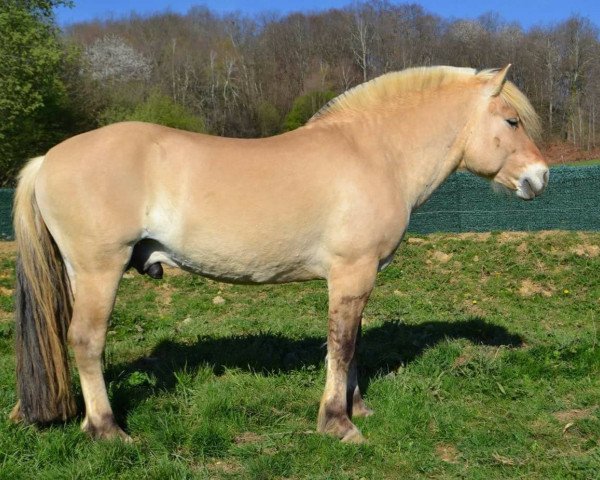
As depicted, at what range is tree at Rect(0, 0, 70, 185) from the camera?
2336 cm

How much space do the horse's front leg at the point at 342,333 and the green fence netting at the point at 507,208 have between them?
39.8 feet

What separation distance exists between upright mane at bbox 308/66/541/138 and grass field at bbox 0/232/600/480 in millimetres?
2143

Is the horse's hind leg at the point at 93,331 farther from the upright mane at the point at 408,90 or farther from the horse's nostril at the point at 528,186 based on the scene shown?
the horse's nostril at the point at 528,186

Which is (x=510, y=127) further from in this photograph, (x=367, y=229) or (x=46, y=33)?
(x=46, y=33)

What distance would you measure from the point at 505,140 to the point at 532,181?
1.24 ft

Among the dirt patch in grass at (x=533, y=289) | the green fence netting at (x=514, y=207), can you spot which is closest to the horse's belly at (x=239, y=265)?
the dirt patch in grass at (x=533, y=289)

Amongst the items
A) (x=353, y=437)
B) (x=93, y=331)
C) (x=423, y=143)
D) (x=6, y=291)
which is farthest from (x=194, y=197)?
(x=6, y=291)

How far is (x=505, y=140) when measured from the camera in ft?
14.8

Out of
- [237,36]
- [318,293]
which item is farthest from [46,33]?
[237,36]

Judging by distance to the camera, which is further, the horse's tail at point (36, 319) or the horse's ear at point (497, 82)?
the horse's ear at point (497, 82)

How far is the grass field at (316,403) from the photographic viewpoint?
11.8ft

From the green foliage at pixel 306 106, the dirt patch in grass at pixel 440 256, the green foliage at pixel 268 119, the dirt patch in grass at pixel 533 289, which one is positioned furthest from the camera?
the green foliage at pixel 268 119

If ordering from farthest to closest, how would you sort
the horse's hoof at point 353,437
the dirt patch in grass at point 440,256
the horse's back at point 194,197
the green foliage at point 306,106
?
the green foliage at point 306,106, the dirt patch in grass at point 440,256, the horse's hoof at point 353,437, the horse's back at point 194,197

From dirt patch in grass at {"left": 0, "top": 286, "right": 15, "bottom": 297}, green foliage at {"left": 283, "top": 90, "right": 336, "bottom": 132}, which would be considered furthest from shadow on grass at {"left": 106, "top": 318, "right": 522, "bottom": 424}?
green foliage at {"left": 283, "top": 90, "right": 336, "bottom": 132}
